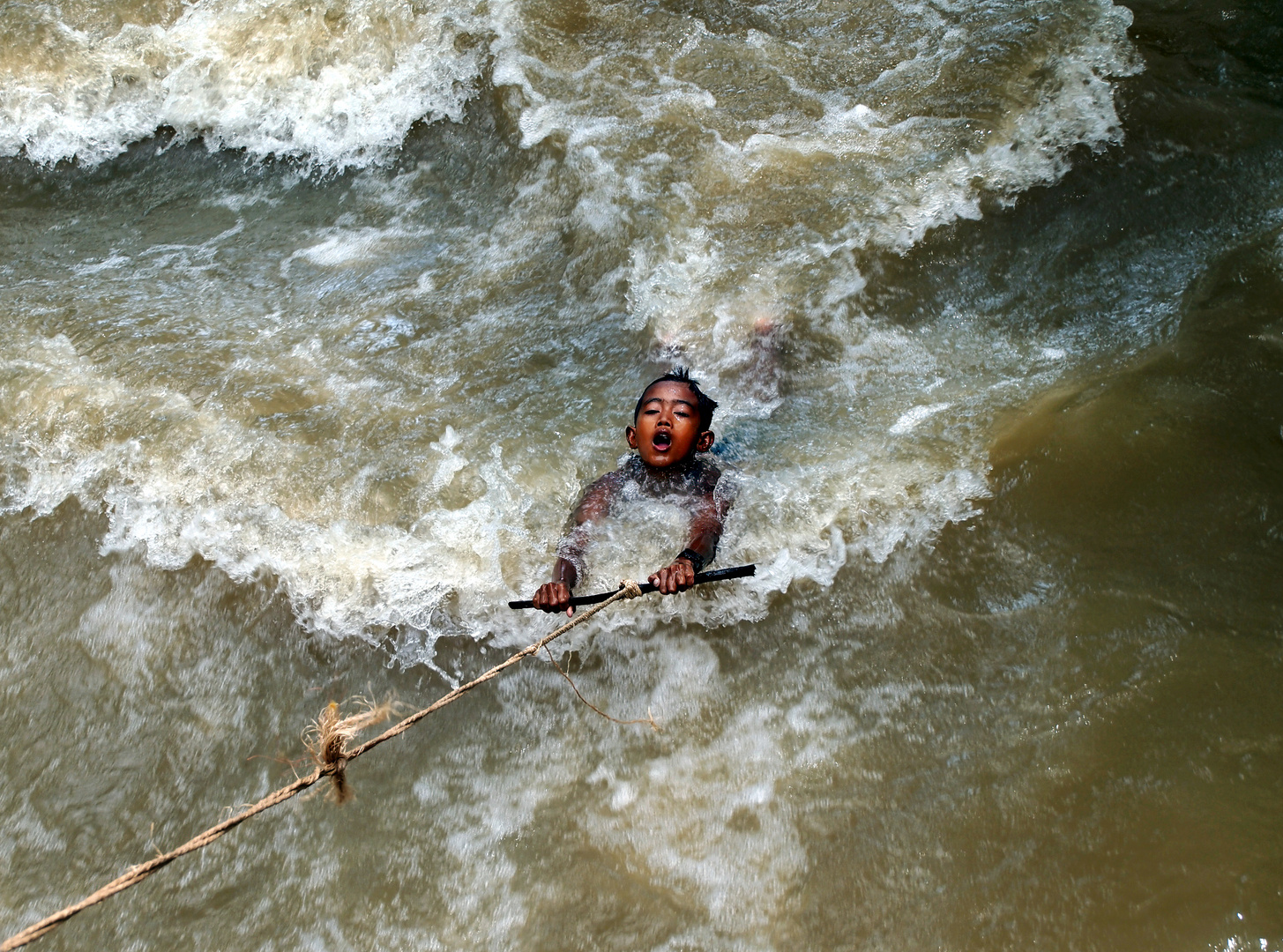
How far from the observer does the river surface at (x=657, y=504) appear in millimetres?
2594

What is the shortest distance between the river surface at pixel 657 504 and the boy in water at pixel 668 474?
11 cm

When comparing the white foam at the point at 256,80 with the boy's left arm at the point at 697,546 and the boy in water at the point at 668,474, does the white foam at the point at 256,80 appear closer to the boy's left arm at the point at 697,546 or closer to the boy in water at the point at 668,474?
the boy in water at the point at 668,474

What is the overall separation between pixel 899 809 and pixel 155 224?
4.69 metres

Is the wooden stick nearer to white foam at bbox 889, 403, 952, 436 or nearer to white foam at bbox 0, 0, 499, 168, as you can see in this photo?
white foam at bbox 889, 403, 952, 436

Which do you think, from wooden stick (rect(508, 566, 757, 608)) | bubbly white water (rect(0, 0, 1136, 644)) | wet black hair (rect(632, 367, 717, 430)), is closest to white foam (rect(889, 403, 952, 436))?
bubbly white water (rect(0, 0, 1136, 644))

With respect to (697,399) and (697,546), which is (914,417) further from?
(697,546)

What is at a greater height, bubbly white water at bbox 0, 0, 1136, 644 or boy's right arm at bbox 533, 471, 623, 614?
bubbly white water at bbox 0, 0, 1136, 644

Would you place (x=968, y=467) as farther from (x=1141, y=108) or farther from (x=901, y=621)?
(x=1141, y=108)

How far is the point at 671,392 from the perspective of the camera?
→ 346cm

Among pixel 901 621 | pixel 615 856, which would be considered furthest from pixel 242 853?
pixel 901 621

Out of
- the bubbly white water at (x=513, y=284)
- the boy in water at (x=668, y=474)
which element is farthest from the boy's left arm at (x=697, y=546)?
the bubbly white water at (x=513, y=284)

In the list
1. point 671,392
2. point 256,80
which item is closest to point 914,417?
point 671,392

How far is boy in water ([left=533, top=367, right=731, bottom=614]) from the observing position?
3.31 m

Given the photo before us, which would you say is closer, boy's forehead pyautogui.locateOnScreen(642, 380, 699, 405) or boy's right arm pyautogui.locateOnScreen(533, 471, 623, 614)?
boy's right arm pyautogui.locateOnScreen(533, 471, 623, 614)
